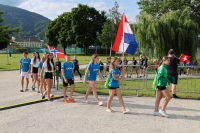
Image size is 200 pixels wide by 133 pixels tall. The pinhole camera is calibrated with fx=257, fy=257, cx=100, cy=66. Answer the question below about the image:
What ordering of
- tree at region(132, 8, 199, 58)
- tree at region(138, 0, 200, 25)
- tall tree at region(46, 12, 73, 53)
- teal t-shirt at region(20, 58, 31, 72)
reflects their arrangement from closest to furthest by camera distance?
teal t-shirt at region(20, 58, 31, 72), tree at region(132, 8, 199, 58), tree at region(138, 0, 200, 25), tall tree at region(46, 12, 73, 53)

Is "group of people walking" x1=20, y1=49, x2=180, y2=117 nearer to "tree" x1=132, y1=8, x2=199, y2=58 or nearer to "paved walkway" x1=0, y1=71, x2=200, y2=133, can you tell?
"paved walkway" x1=0, y1=71, x2=200, y2=133

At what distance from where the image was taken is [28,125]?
6.23 m

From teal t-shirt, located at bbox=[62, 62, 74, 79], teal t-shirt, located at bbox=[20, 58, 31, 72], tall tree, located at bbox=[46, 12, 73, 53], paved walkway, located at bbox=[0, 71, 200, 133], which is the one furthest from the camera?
tall tree, located at bbox=[46, 12, 73, 53]

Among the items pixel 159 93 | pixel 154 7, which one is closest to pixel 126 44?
pixel 159 93

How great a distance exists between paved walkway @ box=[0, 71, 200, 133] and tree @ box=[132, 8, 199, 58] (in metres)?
16.8

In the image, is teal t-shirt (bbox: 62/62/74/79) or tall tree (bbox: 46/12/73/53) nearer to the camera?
teal t-shirt (bbox: 62/62/74/79)

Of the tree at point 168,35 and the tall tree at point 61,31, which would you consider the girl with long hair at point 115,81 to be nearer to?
the tree at point 168,35

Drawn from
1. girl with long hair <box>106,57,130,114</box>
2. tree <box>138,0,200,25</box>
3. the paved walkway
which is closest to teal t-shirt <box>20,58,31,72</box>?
the paved walkway

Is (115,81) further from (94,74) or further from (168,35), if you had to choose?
(168,35)

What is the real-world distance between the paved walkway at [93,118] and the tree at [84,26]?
2212 inches

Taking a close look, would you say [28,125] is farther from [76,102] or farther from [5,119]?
[76,102]

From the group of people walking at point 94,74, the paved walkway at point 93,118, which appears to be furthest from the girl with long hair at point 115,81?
the paved walkway at point 93,118

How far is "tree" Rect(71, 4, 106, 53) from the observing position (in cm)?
6481

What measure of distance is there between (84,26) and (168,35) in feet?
139
